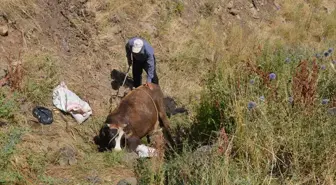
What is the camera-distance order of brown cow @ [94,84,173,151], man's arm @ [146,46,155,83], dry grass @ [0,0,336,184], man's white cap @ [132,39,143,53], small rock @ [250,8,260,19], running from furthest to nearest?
small rock @ [250,8,260,19] → man's arm @ [146,46,155,83] → man's white cap @ [132,39,143,53] → brown cow @ [94,84,173,151] → dry grass @ [0,0,336,184]

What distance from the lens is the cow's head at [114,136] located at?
5.62 meters

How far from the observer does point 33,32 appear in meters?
7.55

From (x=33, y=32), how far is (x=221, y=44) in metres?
4.34

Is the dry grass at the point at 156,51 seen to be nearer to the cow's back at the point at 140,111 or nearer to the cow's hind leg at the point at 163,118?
the cow's hind leg at the point at 163,118

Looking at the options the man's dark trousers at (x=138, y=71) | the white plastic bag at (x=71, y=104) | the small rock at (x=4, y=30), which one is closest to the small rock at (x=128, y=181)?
the white plastic bag at (x=71, y=104)

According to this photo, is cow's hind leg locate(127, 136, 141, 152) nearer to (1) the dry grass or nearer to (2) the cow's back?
(2) the cow's back

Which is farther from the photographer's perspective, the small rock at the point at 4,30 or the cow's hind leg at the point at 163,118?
the small rock at the point at 4,30

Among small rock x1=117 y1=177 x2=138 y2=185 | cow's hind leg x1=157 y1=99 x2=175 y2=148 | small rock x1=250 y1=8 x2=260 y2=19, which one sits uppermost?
small rock x1=250 y1=8 x2=260 y2=19

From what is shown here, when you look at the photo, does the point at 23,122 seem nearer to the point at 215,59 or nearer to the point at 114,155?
the point at 114,155

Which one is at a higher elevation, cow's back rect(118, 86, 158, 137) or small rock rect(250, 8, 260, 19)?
small rock rect(250, 8, 260, 19)

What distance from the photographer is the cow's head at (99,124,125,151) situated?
5617 millimetres

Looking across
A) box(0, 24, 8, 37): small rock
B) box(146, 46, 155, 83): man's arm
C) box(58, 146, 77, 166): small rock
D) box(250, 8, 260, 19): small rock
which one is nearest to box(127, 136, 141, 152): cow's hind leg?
box(58, 146, 77, 166): small rock

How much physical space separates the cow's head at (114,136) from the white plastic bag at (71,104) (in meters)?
1.03

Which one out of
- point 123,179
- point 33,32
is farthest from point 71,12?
point 123,179
